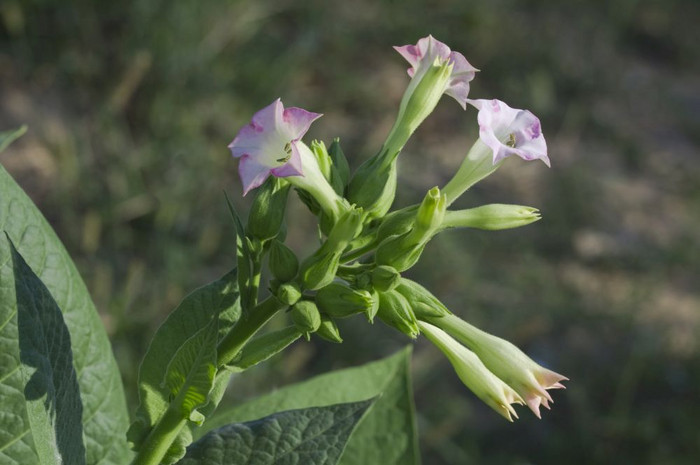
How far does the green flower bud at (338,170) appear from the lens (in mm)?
1172

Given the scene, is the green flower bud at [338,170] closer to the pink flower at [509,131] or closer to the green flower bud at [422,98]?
the green flower bud at [422,98]

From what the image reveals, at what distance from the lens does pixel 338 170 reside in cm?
119

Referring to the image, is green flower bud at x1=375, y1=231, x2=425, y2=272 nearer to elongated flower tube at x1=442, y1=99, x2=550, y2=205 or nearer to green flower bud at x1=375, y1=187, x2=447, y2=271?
green flower bud at x1=375, y1=187, x2=447, y2=271

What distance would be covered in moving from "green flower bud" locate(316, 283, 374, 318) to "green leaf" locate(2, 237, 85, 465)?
322 millimetres

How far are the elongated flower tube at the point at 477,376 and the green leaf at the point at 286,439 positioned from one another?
186mm

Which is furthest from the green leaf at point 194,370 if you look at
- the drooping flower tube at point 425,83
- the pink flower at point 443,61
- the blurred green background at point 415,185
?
the blurred green background at point 415,185

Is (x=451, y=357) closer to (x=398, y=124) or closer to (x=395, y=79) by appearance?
(x=398, y=124)

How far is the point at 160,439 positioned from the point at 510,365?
1.58 ft

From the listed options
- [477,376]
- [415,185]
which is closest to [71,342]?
[477,376]

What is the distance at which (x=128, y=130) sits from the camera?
4.86 m

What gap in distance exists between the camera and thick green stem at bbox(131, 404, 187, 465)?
1.05 m

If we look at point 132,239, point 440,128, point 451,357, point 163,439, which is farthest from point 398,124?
point 440,128

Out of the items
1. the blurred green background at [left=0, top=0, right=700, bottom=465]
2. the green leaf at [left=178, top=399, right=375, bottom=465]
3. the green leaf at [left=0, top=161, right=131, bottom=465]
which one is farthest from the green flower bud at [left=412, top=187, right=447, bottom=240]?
the blurred green background at [left=0, top=0, right=700, bottom=465]

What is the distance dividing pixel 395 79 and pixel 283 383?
3.22m
